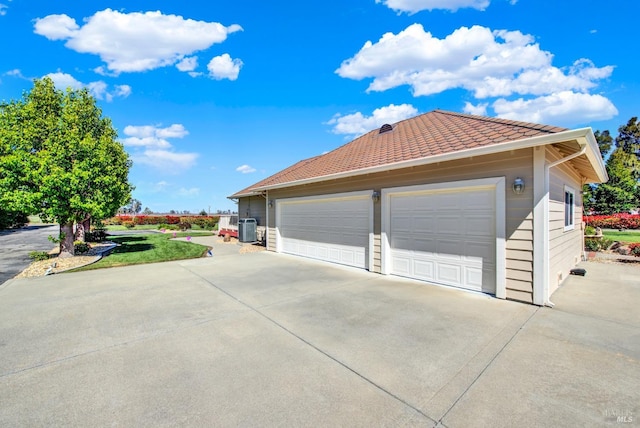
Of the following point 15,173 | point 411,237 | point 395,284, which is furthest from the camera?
point 15,173

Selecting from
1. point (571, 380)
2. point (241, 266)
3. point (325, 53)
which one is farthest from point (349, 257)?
point (325, 53)

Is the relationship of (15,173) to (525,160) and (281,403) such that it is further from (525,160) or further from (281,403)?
(525,160)

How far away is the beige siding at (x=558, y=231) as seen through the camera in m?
5.21

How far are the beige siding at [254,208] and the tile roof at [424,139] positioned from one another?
477 cm

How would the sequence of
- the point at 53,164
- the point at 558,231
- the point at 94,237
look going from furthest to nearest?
the point at 94,237
the point at 53,164
the point at 558,231

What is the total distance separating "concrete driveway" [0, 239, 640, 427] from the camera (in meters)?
2.26

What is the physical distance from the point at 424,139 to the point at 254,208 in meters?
10.5

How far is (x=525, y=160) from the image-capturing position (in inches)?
194

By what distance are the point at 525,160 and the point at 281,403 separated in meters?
5.35

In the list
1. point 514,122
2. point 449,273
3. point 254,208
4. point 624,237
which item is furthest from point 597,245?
point 254,208

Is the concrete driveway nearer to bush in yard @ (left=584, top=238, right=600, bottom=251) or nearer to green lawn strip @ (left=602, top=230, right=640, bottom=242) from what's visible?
bush in yard @ (left=584, top=238, right=600, bottom=251)

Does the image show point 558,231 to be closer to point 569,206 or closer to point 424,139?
point 569,206

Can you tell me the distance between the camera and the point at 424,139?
7469 millimetres

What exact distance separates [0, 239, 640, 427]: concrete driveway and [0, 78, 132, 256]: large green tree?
371cm
